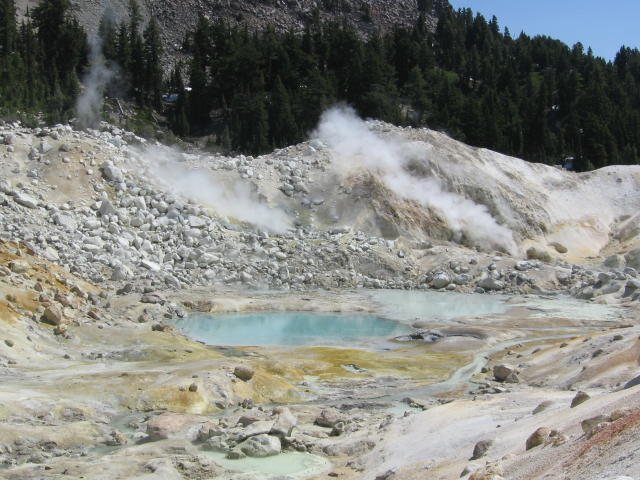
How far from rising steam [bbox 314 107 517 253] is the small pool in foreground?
21.3 metres

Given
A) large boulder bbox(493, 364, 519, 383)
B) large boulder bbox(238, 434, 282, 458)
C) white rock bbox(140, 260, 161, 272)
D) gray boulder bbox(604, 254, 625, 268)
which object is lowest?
large boulder bbox(238, 434, 282, 458)

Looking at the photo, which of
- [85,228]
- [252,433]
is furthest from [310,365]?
[85,228]

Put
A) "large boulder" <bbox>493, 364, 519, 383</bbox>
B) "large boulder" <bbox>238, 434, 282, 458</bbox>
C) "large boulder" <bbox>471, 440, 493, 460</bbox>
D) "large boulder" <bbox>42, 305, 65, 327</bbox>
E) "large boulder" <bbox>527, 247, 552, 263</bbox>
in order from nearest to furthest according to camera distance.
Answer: "large boulder" <bbox>471, 440, 493, 460</bbox>, "large boulder" <bbox>238, 434, 282, 458</bbox>, "large boulder" <bbox>493, 364, 519, 383</bbox>, "large boulder" <bbox>42, 305, 65, 327</bbox>, "large boulder" <bbox>527, 247, 552, 263</bbox>

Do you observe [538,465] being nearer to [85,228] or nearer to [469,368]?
[469,368]

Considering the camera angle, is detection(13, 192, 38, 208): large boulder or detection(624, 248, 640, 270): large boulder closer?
detection(13, 192, 38, 208): large boulder

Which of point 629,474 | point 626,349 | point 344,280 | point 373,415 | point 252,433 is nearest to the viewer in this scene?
point 629,474

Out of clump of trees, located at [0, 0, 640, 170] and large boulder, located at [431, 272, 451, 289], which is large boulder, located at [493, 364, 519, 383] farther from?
clump of trees, located at [0, 0, 640, 170]

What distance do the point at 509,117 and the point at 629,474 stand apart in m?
84.8

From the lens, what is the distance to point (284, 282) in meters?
44.2

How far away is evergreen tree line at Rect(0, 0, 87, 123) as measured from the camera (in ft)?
242

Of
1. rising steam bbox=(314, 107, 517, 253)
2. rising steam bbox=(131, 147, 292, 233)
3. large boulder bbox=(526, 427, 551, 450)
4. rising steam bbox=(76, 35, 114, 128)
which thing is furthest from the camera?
rising steam bbox=(76, 35, 114, 128)

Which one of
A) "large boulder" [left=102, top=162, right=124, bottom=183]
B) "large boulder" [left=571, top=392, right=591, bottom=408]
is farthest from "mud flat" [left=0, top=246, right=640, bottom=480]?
"large boulder" [left=102, top=162, right=124, bottom=183]

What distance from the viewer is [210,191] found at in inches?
2061

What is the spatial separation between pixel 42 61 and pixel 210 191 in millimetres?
43680
